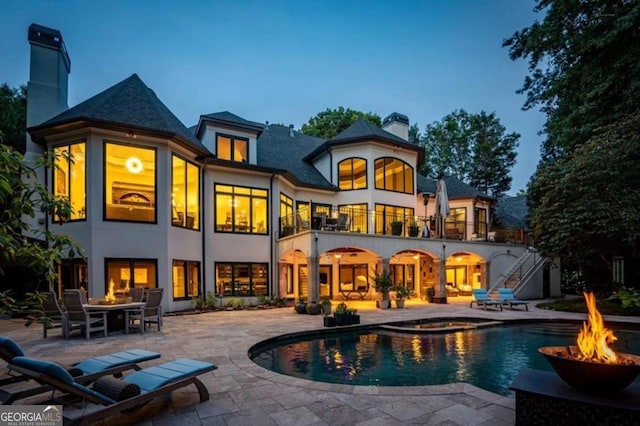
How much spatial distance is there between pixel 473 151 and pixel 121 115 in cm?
3332

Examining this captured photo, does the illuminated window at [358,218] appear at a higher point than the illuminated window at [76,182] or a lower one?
lower

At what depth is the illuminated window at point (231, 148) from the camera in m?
17.0

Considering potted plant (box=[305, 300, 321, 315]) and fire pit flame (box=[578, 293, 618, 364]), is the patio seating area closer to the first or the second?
fire pit flame (box=[578, 293, 618, 364])

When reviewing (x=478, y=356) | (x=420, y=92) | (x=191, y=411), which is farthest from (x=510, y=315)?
(x=420, y=92)

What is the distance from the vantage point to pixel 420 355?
8273mm

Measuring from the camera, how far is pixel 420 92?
131m

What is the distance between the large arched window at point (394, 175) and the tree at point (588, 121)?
19.8 ft

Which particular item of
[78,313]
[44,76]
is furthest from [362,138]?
[78,313]

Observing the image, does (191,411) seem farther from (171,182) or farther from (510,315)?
(510,315)

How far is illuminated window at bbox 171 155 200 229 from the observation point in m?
14.4

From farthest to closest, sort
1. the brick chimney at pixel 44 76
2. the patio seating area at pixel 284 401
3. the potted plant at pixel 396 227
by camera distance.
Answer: the potted plant at pixel 396 227, the brick chimney at pixel 44 76, the patio seating area at pixel 284 401

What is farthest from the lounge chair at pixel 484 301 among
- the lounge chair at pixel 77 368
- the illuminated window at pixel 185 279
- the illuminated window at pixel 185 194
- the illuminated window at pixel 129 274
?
the lounge chair at pixel 77 368

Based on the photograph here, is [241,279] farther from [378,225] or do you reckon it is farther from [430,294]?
[430,294]

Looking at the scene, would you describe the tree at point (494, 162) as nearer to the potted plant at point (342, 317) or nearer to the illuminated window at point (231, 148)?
the illuminated window at point (231, 148)
